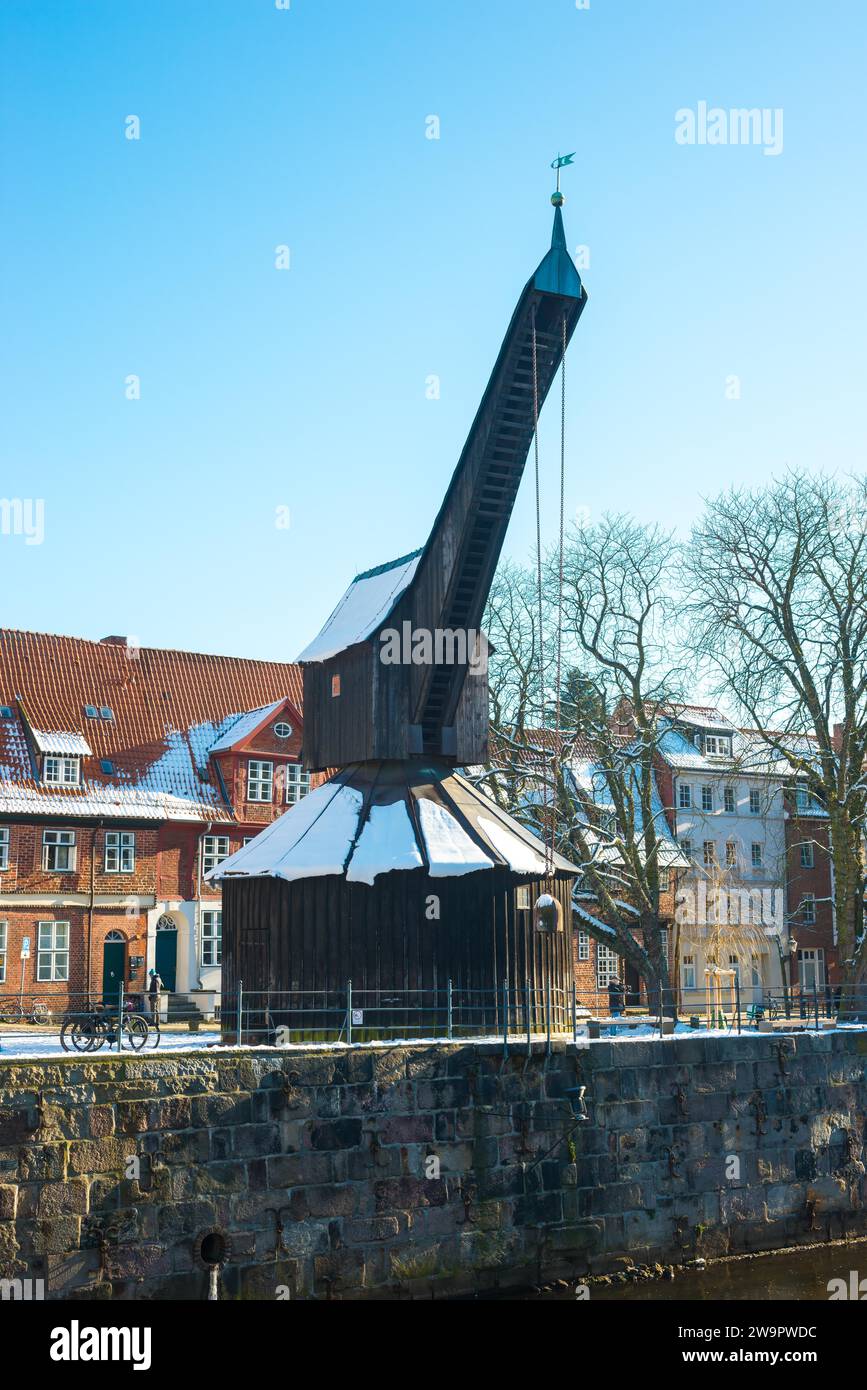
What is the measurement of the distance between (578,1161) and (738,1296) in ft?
9.15

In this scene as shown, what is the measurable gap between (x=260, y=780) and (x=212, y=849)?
8.40 feet

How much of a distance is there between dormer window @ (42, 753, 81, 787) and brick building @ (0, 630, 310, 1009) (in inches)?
1.5

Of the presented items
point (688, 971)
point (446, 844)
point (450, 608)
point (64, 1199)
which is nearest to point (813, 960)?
point (688, 971)

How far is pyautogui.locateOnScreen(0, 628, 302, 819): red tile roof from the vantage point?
36.8 m

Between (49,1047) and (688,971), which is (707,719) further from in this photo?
(49,1047)

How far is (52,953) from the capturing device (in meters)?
35.2

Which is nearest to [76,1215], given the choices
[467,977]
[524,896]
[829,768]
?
[467,977]

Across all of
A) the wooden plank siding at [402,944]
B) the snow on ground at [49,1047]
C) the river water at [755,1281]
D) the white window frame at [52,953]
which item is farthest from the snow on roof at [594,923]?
the snow on ground at [49,1047]

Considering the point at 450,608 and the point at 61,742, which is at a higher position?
the point at 450,608

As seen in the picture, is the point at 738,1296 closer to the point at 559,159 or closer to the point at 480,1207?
the point at 480,1207

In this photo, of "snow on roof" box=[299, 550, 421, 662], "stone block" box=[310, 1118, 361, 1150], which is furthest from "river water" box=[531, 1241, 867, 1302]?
"snow on roof" box=[299, 550, 421, 662]

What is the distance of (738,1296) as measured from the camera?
19.3 metres

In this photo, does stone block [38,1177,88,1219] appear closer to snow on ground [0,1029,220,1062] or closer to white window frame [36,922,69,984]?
snow on ground [0,1029,220,1062]

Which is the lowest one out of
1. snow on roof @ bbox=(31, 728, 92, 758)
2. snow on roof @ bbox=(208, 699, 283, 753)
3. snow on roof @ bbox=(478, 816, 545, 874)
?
snow on roof @ bbox=(478, 816, 545, 874)
